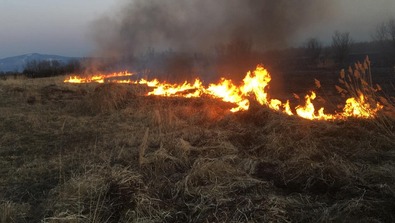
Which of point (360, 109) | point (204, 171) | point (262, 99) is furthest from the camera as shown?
point (262, 99)

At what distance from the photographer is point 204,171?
538 cm

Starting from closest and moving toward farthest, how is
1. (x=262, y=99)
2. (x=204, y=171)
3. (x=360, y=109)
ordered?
(x=204, y=171), (x=360, y=109), (x=262, y=99)

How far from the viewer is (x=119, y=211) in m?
4.38

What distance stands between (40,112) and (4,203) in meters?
8.85

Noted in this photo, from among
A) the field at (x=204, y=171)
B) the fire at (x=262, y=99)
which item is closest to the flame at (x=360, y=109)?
the fire at (x=262, y=99)

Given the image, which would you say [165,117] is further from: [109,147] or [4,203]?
[4,203]

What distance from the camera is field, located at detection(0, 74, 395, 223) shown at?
4348 millimetres

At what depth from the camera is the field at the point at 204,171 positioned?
4.35 meters

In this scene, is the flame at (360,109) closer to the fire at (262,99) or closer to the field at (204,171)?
the fire at (262,99)

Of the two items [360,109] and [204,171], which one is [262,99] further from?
[204,171]

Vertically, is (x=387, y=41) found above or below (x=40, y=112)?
above

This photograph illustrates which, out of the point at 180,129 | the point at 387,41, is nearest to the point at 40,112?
the point at 180,129

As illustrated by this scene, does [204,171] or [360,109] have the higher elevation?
[360,109]

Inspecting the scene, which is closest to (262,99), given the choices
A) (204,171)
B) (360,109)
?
(360,109)
